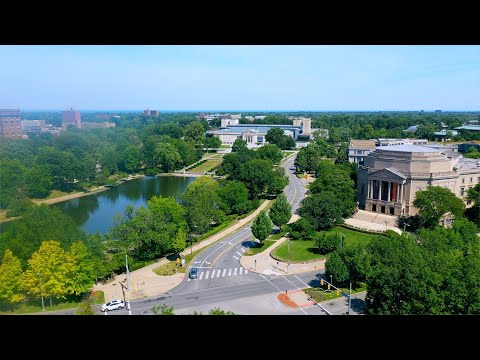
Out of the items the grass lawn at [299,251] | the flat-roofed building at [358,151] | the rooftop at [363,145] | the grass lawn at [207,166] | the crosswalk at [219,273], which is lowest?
the crosswalk at [219,273]

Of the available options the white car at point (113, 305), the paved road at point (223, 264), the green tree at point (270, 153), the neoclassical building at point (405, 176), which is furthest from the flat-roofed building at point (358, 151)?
the white car at point (113, 305)

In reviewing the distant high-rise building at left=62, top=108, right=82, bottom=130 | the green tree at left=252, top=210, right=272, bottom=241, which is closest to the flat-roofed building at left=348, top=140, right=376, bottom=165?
the green tree at left=252, top=210, right=272, bottom=241

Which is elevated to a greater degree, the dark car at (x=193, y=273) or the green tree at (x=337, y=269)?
the green tree at (x=337, y=269)

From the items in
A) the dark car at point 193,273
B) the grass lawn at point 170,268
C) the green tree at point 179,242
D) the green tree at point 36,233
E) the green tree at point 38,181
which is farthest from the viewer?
the green tree at point 38,181

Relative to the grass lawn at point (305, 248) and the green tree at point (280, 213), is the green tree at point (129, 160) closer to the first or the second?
the green tree at point (280, 213)

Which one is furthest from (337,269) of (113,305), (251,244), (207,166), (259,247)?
(207,166)

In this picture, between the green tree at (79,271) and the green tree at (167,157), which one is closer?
the green tree at (79,271)

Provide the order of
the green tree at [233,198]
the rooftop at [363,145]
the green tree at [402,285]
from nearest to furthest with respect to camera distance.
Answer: the green tree at [402,285] → the green tree at [233,198] → the rooftop at [363,145]
